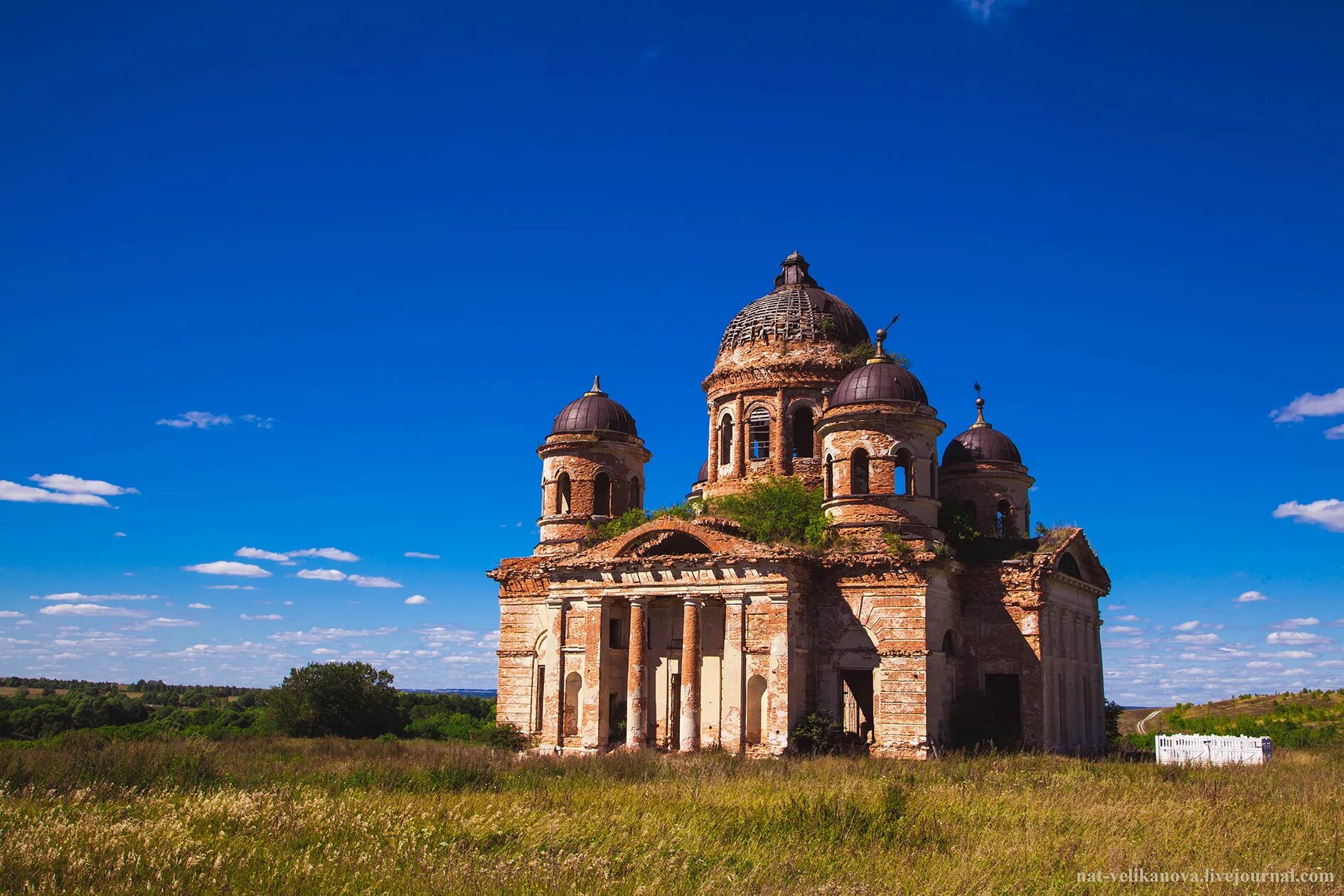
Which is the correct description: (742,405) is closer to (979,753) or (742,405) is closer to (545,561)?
(545,561)

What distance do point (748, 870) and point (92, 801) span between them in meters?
7.00

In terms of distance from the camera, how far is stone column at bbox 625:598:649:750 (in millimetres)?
25938

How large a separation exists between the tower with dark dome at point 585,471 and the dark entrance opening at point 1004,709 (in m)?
11.4

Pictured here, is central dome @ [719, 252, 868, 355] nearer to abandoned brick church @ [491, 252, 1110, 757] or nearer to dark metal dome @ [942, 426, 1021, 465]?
abandoned brick church @ [491, 252, 1110, 757]

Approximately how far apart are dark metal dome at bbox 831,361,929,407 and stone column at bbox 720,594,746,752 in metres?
5.99

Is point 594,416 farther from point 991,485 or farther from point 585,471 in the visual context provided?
point 991,485

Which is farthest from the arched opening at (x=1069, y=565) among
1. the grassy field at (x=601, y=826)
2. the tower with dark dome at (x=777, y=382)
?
the grassy field at (x=601, y=826)

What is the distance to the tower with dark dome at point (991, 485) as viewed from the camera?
101 feet

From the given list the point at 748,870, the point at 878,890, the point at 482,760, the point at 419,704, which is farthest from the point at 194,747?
the point at 419,704

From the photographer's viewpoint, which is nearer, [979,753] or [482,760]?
[482,760]

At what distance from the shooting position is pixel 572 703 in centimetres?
2791

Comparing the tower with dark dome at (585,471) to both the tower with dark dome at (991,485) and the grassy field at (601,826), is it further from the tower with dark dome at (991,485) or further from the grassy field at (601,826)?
the grassy field at (601,826)

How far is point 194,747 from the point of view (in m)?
16.3

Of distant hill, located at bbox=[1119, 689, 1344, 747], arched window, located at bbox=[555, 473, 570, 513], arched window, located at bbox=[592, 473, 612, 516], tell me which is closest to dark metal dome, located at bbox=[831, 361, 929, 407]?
arched window, located at bbox=[592, 473, 612, 516]
